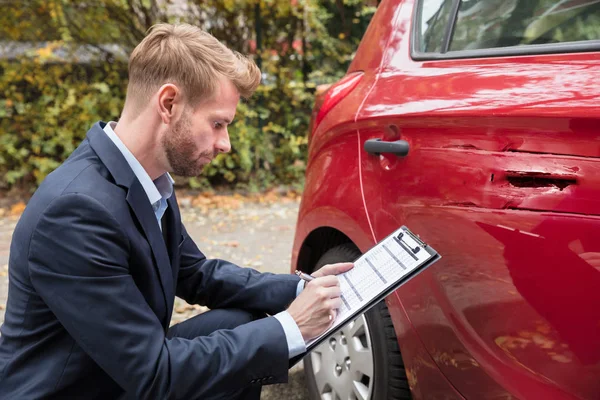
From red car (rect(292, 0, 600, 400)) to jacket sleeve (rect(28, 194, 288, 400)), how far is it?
0.52 meters

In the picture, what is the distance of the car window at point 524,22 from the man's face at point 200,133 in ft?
2.53

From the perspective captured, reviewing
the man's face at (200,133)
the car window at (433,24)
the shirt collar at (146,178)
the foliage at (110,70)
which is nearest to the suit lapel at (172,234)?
the shirt collar at (146,178)

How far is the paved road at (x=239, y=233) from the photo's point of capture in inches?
179

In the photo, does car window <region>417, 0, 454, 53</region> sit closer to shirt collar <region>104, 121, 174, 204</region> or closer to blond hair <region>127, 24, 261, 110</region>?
blond hair <region>127, 24, 261, 110</region>

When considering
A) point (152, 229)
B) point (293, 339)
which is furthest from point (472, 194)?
point (152, 229)

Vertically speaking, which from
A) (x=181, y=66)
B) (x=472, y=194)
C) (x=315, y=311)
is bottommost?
(x=315, y=311)

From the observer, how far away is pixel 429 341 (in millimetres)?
1650

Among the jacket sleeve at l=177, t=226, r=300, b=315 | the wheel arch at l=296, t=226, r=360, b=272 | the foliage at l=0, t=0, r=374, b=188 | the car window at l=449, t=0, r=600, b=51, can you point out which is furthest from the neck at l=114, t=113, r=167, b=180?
the foliage at l=0, t=0, r=374, b=188

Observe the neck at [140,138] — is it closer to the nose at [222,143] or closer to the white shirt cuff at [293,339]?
the nose at [222,143]

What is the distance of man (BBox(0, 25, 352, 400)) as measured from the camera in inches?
53.4

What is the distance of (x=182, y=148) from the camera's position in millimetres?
1549

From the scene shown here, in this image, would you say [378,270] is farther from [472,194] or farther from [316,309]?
[472,194]

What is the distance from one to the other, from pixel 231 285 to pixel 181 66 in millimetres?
828

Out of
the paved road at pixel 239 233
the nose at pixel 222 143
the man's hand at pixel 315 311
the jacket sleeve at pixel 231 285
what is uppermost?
the nose at pixel 222 143
